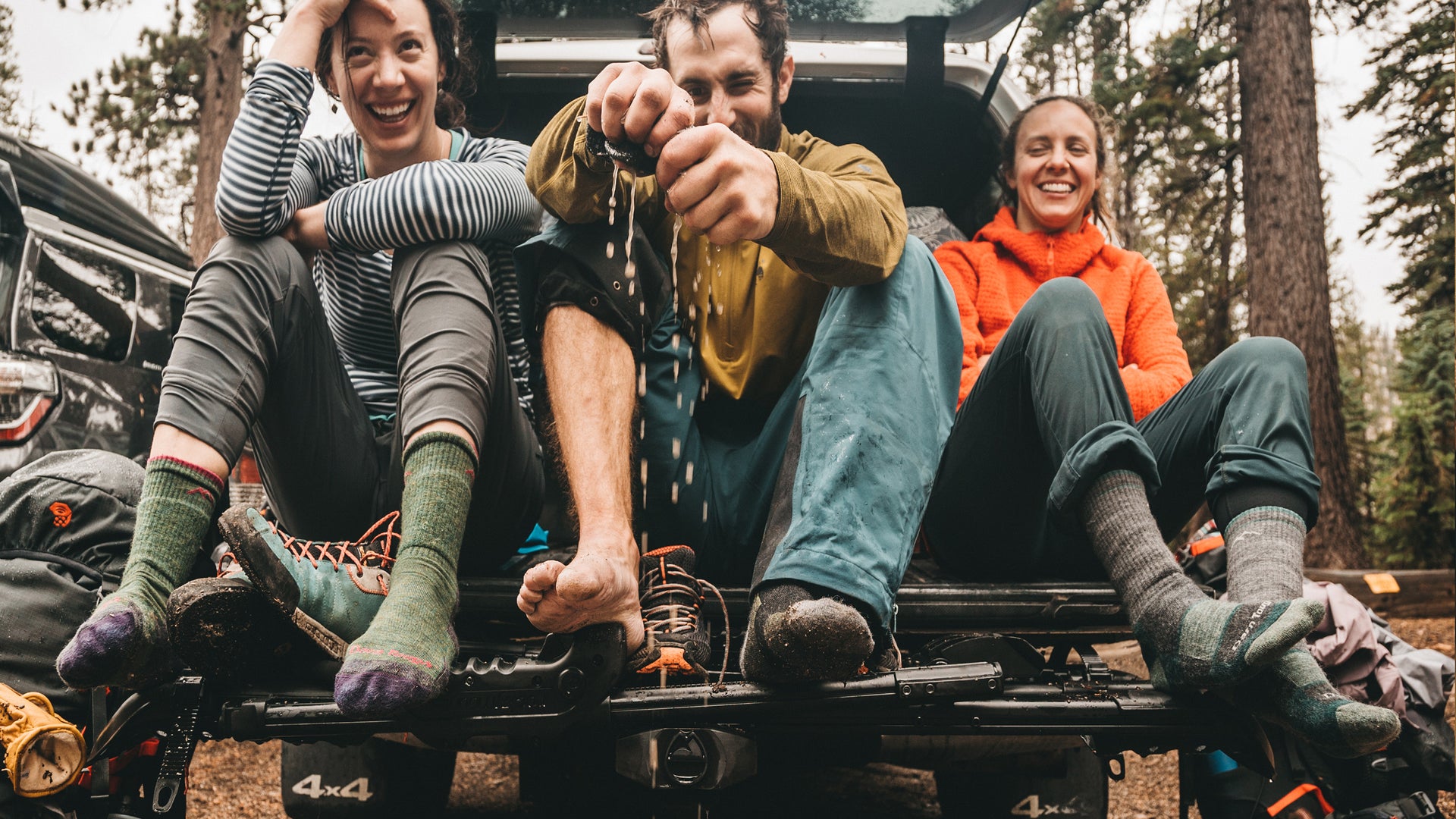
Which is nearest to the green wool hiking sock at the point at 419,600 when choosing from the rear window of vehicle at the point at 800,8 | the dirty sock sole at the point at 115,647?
the dirty sock sole at the point at 115,647

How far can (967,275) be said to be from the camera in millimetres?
3031

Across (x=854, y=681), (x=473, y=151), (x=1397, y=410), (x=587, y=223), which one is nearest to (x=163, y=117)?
(x=473, y=151)

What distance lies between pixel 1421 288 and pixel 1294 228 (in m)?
5.36

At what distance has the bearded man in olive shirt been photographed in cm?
155

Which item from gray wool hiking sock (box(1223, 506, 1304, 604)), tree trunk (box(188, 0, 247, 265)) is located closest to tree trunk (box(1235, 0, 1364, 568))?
gray wool hiking sock (box(1223, 506, 1304, 604))

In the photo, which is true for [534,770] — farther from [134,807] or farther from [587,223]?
[587,223]

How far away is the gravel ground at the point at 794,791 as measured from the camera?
314cm

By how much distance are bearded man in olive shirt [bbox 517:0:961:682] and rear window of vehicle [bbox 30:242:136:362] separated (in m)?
Result: 3.17

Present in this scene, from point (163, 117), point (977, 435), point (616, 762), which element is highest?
point (163, 117)

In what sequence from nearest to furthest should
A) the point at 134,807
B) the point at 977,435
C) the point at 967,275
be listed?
the point at 134,807
the point at 977,435
the point at 967,275

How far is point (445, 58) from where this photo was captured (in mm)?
2594

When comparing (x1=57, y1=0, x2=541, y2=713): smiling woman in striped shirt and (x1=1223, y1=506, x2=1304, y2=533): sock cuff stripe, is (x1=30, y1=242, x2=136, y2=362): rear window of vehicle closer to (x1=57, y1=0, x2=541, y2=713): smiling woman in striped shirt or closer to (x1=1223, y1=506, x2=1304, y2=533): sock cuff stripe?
(x1=57, y1=0, x2=541, y2=713): smiling woman in striped shirt

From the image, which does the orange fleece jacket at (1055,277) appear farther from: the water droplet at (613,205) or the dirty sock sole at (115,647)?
the dirty sock sole at (115,647)

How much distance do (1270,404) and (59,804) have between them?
221 centimetres
